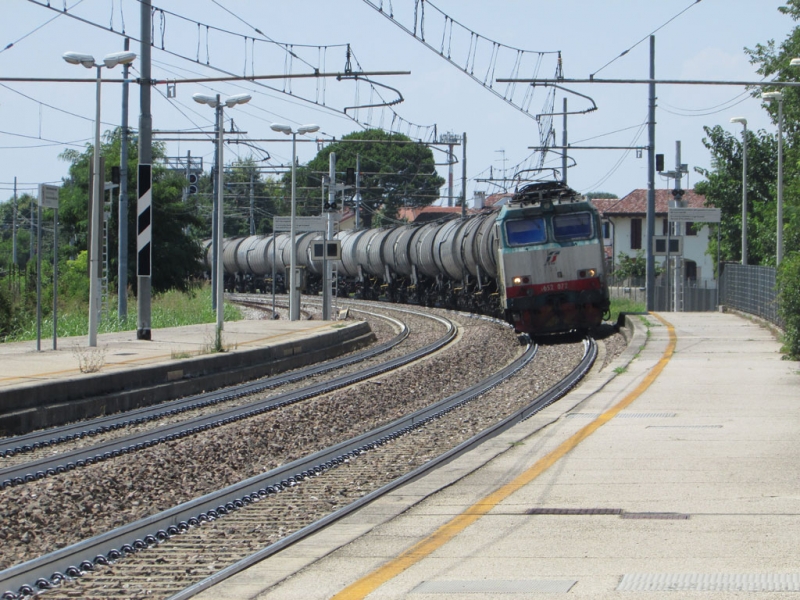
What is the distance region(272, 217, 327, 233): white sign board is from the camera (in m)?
30.0

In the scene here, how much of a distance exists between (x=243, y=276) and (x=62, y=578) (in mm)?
60087

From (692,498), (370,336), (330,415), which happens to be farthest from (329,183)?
(692,498)

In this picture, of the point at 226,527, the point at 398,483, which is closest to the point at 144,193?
the point at 398,483

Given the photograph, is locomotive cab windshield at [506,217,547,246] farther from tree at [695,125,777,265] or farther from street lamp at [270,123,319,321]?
tree at [695,125,777,265]

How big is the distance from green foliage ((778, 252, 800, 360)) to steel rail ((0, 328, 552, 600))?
22.8 ft

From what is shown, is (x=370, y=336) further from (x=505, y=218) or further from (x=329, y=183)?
(x=329, y=183)

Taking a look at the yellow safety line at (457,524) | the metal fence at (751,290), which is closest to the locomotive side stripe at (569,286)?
the metal fence at (751,290)

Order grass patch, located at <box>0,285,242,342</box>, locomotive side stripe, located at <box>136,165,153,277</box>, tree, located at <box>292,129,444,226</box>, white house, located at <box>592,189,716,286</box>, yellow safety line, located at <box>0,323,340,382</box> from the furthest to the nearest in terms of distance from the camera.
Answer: tree, located at <box>292,129,444,226</box>
white house, located at <box>592,189,716,286</box>
grass patch, located at <box>0,285,242,342</box>
locomotive side stripe, located at <box>136,165,153,277</box>
yellow safety line, located at <box>0,323,340,382</box>

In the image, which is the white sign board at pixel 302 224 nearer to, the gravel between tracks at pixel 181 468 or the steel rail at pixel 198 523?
the gravel between tracks at pixel 181 468

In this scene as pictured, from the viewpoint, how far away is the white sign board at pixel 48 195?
17109 mm

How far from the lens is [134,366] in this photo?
15961 millimetres

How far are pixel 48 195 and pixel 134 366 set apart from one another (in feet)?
11.3

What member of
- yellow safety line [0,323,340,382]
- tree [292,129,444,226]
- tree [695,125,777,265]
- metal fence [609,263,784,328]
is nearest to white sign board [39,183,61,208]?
yellow safety line [0,323,340,382]

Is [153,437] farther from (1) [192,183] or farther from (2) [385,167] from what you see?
(2) [385,167]
